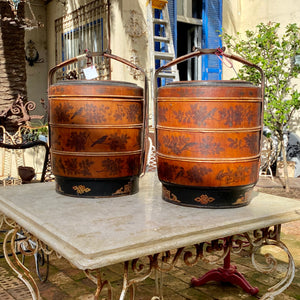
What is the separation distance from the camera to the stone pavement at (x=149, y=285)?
2.58m

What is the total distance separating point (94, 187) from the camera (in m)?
1.85

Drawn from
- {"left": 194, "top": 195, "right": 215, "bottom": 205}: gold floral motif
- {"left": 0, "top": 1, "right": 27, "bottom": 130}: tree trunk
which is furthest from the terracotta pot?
{"left": 0, "top": 1, "right": 27, "bottom": 130}: tree trunk

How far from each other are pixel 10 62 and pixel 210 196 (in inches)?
210

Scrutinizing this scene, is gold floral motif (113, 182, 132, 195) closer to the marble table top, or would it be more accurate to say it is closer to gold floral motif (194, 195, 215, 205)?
the marble table top

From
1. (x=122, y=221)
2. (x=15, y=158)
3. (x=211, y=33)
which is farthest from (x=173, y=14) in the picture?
A: (x=122, y=221)

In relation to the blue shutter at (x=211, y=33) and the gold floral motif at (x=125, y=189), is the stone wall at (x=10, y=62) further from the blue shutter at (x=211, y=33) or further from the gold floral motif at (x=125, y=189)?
the gold floral motif at (x=125, y=189)

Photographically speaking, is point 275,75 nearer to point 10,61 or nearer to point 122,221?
point 10,61

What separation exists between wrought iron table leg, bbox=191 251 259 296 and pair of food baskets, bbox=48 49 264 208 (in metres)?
1.03

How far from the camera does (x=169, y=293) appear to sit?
103 inches

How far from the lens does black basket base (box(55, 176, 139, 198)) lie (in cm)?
185

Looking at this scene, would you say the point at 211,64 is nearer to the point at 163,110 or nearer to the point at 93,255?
the point at 163,110

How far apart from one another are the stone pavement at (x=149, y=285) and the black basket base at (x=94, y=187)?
0.95 meters

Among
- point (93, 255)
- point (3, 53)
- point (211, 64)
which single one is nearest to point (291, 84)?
point (211, 64)

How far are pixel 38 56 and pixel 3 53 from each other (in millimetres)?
3318
